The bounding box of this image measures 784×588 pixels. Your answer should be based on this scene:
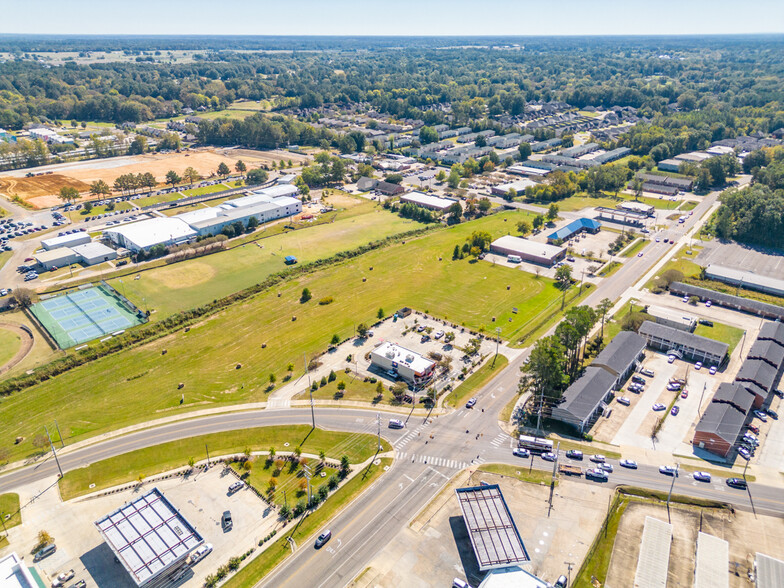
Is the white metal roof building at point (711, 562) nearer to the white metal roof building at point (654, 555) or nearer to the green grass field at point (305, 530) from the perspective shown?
the white metal roof building at point (654, 555)

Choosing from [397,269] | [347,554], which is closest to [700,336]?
[397,269]

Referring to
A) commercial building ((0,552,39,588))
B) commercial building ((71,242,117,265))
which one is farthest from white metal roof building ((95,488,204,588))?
commercial building ((71,242,117,265))

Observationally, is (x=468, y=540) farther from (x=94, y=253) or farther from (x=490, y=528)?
(x=94, y=253)

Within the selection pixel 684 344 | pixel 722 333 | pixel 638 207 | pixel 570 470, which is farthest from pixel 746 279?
pixel 570 470

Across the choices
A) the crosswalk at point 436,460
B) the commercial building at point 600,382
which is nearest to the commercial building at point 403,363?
the crosswalk at point 436,460

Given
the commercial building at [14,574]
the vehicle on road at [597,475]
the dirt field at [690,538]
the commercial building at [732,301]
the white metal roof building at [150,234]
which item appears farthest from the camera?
the white metal roof building at [150,234]

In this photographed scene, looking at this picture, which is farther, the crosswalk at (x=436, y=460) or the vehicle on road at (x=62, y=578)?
the crosswalk at (x=436, y=460)
